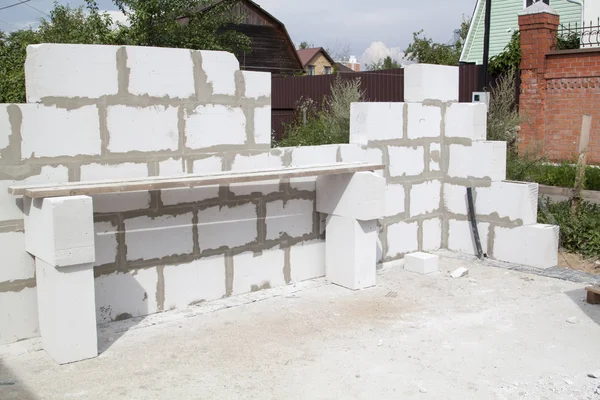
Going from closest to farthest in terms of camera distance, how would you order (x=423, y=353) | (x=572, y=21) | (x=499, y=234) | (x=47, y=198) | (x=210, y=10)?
(x=47, y=198) < (x=423, y=353) < (x=499, y=234) < (x=210, y=10) < (x=572, y=21)

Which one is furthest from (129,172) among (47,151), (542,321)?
(542,321)

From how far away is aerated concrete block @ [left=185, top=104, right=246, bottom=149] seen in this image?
5.91 metres

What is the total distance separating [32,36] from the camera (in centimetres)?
1786

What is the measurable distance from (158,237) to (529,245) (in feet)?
14.8

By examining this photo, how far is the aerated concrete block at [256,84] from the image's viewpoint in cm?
622

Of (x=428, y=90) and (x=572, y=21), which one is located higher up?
(x=572, y=21)

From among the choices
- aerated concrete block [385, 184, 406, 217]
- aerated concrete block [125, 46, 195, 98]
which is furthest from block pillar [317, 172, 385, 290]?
aerated concrete block [125, 46, 195, 98]

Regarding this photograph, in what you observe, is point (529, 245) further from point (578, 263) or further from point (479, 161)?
point (479, 161)

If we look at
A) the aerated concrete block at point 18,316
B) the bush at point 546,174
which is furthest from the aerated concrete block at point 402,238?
the aerated concrete block at point 18,316

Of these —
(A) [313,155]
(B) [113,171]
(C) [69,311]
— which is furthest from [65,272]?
(A) [313,155]

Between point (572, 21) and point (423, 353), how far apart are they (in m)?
18.2

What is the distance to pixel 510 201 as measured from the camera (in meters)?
7.70

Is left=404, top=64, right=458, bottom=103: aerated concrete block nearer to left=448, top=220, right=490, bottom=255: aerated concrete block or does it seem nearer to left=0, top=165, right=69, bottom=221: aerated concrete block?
left=448, top=220, right=490, bottom=255: aerated concrete block

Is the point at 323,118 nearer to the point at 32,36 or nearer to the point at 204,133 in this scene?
the point at 204,133
